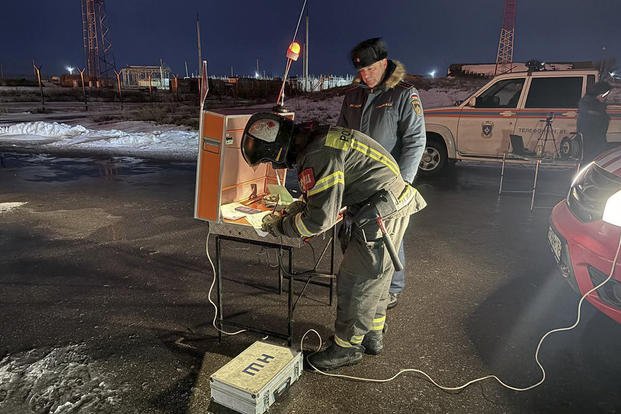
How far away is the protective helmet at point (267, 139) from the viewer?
2588 mm

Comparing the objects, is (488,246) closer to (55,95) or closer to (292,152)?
(292,152)

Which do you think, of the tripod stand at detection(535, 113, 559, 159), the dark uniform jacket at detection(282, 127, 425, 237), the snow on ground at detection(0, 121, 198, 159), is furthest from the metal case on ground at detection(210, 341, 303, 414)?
the snow on ground at detection(0, 121, 198, 159)

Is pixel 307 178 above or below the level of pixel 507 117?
below

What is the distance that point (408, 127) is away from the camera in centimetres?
362

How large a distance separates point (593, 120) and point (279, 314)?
6355mm

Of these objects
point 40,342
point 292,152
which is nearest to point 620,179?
point 292,152

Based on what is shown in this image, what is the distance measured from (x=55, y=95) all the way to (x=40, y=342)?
4511 cm

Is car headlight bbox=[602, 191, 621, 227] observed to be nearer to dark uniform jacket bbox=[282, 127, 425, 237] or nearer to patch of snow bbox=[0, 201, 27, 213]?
dark uniform jacket bbox=[282, 127, 425, 237]

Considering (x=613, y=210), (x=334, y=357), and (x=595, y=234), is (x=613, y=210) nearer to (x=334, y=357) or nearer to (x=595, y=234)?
(x=595, y=234)

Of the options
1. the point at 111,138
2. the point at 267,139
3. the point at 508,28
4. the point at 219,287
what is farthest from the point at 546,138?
the point at 508,28

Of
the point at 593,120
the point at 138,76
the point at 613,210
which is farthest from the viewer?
the point at 138,76

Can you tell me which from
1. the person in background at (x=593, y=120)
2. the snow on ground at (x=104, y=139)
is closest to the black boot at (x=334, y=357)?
the person in background at (x=593, y=120)

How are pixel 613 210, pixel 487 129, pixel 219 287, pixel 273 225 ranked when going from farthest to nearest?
pixel 487 129 < pixel 219 287 < pixel 613 210 < pixel 273 225

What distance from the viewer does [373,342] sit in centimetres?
331
